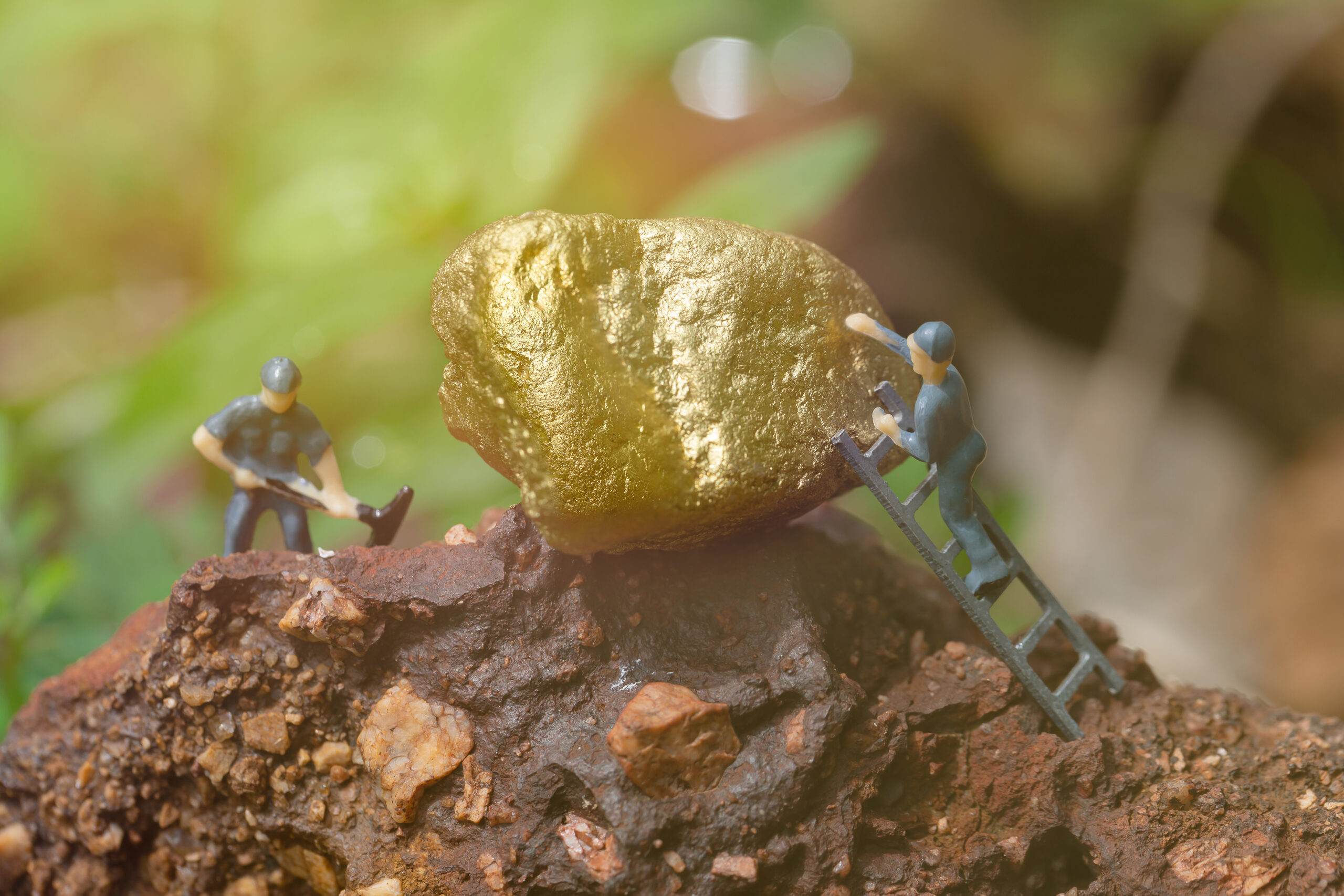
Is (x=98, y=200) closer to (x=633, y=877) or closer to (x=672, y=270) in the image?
(x=672, y=270)

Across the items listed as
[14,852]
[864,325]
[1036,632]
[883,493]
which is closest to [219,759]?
[14,852]

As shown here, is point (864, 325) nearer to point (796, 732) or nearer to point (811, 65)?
point (796, 732)

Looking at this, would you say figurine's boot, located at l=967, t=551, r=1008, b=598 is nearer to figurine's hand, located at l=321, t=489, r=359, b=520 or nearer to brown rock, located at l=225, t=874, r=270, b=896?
figurine's hand, located at l=321, t=489, r=359, b=520

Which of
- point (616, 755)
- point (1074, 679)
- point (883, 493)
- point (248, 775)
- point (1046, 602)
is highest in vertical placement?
point (248, 775)

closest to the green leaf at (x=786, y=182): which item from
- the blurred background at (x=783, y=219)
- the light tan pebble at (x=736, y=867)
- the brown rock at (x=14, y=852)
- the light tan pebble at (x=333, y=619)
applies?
the blurred background at (x=783, y=219)

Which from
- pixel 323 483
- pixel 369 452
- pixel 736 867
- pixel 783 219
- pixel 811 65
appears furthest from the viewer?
pixel 811 65

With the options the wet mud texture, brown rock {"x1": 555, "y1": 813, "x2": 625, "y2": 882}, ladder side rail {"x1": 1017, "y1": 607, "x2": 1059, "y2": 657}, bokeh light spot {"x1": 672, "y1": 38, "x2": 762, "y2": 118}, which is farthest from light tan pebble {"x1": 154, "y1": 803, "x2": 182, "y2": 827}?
bokeh light spot {"x1": 672, "y1": 38, "x2": 762, "y2": 118}
